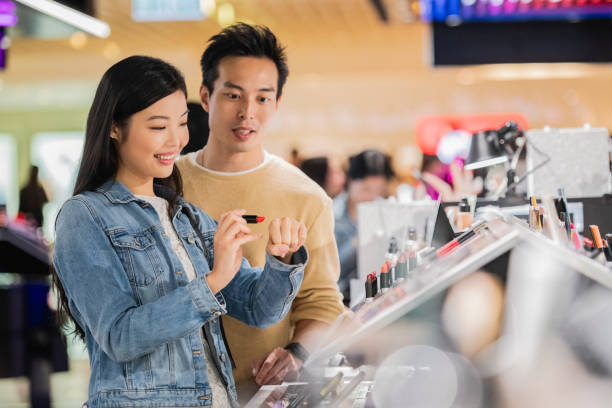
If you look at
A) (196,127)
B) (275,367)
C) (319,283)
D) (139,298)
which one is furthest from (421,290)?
(196,127)

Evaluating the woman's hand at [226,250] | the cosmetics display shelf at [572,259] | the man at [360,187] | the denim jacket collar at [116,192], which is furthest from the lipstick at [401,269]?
the man at [360,187]

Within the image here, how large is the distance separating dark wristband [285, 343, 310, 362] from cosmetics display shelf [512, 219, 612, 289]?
44.0 inches

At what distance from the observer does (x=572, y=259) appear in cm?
102

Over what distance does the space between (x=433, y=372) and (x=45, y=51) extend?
10168 millimetres

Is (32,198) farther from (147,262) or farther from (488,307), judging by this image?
(488,307)

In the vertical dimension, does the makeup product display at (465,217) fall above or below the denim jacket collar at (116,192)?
below

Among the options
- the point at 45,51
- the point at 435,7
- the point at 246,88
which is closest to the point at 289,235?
the point at 246,88

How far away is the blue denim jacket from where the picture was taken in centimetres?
141

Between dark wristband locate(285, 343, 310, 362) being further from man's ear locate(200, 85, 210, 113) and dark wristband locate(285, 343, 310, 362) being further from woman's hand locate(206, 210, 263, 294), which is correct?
man's ear locate(200, 85, 210, 113)

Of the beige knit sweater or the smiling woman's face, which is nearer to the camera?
the smiling woman's face

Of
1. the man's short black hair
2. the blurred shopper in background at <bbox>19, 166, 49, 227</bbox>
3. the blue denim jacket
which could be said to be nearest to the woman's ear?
the blue denim jacket

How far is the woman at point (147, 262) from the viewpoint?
1.42m

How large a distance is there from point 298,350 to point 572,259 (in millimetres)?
1183

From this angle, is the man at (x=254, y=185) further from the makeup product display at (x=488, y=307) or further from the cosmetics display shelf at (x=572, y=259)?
the cosmetics display shelf at (x=572, y=259)
